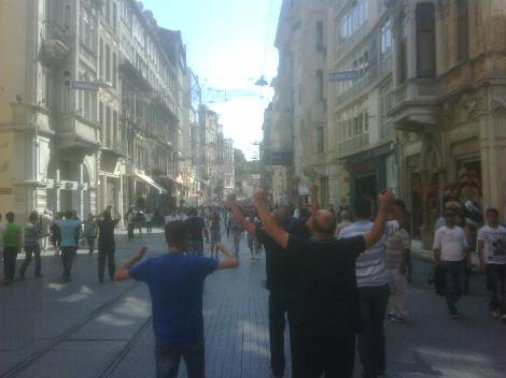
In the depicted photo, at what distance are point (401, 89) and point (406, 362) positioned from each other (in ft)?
57.2

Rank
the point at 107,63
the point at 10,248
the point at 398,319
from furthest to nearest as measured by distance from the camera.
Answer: the point at 107,63, the point at 10,248, the point at 398,319

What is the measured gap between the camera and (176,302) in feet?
15.8

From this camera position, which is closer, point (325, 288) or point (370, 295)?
point (325, 288)

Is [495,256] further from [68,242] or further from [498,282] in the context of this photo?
[68,242]

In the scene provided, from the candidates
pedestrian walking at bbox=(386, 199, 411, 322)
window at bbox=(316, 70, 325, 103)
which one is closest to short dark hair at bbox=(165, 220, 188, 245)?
pedestrian walking at bbox=(386, 199, 411, 322)

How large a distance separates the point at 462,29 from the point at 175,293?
710 inches

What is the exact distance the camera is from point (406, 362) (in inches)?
303

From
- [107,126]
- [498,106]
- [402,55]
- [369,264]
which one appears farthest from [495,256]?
[107,126]

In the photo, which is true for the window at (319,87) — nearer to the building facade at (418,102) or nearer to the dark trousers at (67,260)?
the building facade at (418,102)

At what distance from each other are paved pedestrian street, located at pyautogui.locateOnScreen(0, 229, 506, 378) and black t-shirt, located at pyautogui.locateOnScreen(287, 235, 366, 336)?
2.79 m

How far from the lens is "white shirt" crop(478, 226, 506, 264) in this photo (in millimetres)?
10492

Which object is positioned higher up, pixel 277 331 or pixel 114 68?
pixel 114 68

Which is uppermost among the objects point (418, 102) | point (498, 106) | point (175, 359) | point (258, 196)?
point (418, 102)

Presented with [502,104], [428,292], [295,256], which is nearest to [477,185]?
[502,104]
